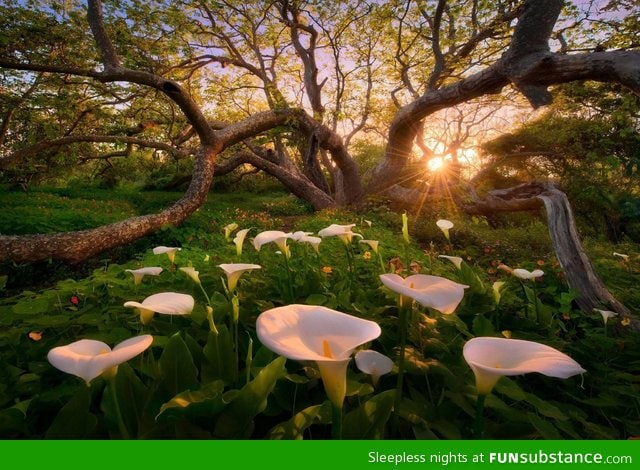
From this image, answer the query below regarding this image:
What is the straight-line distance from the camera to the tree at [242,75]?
18.2ft

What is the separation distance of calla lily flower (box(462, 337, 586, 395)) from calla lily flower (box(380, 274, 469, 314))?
0.46 feet

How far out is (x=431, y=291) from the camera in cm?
96

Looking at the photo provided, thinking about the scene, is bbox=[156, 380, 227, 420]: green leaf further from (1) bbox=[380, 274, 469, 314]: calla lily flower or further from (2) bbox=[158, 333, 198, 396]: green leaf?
(1) bbox=[380, 274, 469, 314]: calla lily flower

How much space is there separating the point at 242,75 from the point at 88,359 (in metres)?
16.5

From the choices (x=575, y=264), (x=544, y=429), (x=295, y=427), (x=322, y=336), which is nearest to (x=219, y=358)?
(x=295, y=427)

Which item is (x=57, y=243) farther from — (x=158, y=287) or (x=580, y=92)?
(x=580, y=92)

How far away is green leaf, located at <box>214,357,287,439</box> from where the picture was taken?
98cm

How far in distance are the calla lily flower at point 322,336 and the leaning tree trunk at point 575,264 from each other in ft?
10.4

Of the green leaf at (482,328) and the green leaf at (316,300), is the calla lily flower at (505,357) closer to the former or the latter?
the green leaf at (482,328)

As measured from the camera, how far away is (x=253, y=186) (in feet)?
67.6

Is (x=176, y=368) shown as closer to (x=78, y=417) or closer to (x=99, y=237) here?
(x=78, y=417)

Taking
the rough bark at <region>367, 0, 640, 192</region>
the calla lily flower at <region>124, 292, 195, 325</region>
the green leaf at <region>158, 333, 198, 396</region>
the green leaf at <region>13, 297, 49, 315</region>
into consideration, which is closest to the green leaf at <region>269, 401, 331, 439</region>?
the green leaf at <region>158, 333, 198, 396</region>
